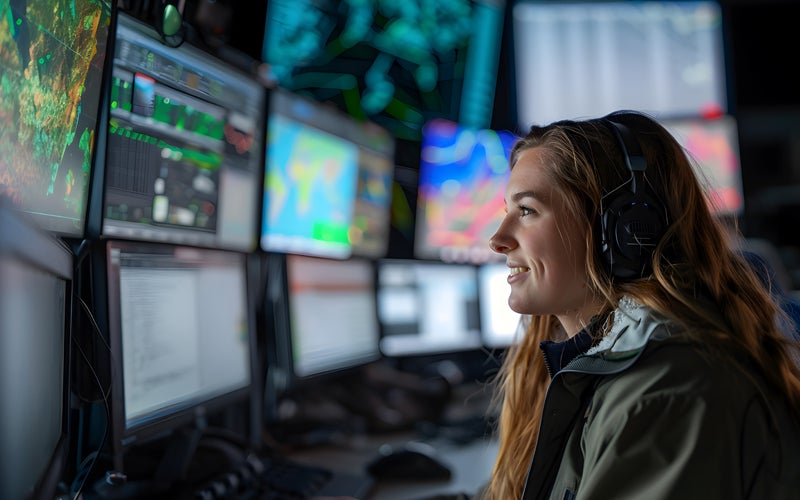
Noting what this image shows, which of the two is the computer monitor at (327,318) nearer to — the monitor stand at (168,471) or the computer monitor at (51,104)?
the monitor stand at (168,471)

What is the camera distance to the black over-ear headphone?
2.71 ft

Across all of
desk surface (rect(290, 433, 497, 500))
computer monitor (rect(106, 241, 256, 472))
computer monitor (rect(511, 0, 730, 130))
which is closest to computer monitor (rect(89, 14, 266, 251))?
computer monitor (rect(106, 241, 256, 472))

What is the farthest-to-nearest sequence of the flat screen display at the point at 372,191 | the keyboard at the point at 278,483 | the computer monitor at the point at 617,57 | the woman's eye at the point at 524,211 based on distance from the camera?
the computer monitor at the point at 617,57 → the flat screen display at the point at 372,191 → the keyboard at the point at 278,483 → the woman's eye at the point at 524,211

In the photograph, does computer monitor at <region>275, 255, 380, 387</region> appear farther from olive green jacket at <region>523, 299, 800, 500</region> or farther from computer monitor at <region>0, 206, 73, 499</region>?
olive green jacket at <region>523, 299, 800, 500</region>

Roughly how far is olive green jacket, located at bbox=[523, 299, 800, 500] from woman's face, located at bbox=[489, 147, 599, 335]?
0.16 m

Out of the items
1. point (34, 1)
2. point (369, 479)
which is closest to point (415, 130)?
point (369, 479)

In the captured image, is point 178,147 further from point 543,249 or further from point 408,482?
point 408,482

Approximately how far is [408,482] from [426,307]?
79 cm

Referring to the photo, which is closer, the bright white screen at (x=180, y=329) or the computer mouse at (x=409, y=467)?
the bright white screen at (x=180, y=329)

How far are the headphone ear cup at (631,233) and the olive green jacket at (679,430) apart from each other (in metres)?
0.11

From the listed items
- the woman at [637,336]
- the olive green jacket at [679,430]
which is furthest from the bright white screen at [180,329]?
the olive green jacket at [679,430]

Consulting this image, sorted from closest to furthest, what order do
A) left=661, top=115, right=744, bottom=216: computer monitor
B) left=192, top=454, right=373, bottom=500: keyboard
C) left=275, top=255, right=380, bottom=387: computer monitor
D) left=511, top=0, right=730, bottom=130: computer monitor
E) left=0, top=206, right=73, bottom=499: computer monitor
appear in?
left=0, top=206, right=73, bottom=499: computer monitor, left=192, top=454, right=373, bottom=500: keyboard, left=275, top=255, right=380, bottom=387: computer monitor, left=661, top=115, right=744, bottom=216: computer monitor, left=511, top=0, right=730, bottom=130: computer monitor

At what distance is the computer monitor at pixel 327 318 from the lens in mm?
1442

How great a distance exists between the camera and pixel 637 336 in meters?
0.73
